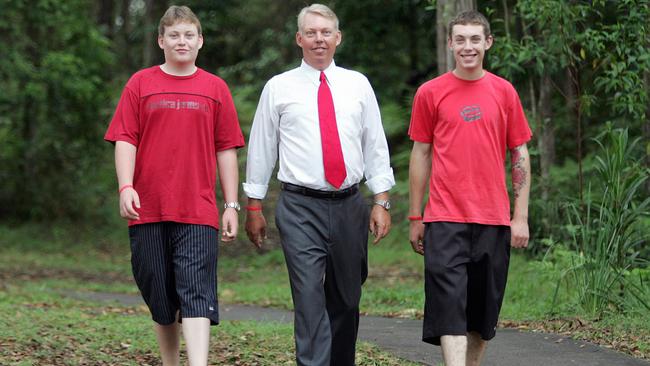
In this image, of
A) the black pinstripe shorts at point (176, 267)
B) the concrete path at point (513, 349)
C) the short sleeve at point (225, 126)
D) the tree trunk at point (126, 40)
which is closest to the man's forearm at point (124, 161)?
the black pinstripe shorts at point (176, 267)

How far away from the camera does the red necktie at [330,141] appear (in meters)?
6.04

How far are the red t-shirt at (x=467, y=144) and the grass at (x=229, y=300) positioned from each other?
1.74 metres

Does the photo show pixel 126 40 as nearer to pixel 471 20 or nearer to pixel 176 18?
pixel 176 18

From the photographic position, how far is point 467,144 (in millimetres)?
5961

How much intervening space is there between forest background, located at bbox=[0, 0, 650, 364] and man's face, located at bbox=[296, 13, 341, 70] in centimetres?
328

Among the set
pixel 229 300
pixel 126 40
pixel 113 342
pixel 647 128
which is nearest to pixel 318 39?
pixel 113 342

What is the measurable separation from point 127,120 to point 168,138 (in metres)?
0.25

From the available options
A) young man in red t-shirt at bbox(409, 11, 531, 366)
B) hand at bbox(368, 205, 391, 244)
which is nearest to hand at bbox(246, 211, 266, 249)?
hand at bbox(368, 205, 391, 244)

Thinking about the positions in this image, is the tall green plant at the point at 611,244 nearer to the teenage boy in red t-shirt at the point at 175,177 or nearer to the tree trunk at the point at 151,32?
the teenage boy in red t-shirt at the point at 175,177

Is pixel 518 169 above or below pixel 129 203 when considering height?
above

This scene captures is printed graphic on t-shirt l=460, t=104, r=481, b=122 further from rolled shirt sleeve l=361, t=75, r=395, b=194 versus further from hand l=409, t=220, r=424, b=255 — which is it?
hand l=409, t=220, r=424, b=255

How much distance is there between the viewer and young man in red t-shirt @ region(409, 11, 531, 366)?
5.97m

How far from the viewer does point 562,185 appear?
1495cm

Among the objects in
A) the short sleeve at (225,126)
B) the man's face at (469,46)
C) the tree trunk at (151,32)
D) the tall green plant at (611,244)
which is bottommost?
the tall green plant at (611,244)
